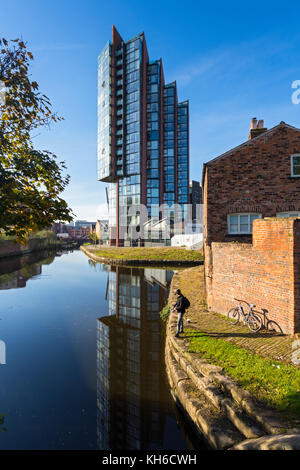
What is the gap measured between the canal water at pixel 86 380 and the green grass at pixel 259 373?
1428 millimetres

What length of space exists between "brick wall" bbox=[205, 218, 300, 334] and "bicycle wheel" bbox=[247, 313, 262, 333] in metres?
0.28

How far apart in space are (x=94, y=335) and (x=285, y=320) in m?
6.86

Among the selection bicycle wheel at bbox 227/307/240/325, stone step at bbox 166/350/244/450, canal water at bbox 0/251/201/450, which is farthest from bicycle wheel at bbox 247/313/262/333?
canal water at bbox 0/251/201/450

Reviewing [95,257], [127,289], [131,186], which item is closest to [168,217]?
[131,186]

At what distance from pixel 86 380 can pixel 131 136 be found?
167ft

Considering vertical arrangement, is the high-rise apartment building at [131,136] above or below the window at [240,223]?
above

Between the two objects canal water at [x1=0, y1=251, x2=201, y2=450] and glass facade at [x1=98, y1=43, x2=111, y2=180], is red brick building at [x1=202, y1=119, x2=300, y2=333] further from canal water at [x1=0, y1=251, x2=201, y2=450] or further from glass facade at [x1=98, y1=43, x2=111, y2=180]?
glass facade at [x1=98, y1=43, x2=111, y2=180]

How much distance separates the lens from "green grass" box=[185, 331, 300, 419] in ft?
13.6

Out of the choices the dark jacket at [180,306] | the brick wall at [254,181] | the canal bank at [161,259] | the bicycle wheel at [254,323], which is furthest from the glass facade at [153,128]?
the bicycle wheel at [254,323]

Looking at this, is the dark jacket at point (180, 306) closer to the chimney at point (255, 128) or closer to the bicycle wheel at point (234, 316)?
the bicycle wheel at point (234, 316)

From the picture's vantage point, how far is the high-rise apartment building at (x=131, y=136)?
49.9 m

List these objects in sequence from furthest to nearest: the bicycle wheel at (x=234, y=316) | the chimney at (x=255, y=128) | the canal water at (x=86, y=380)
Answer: the chimney at (x=255, y=128)
the bicycle wheel at (x=234, y=316)
the canal water at (x=86, y=380)

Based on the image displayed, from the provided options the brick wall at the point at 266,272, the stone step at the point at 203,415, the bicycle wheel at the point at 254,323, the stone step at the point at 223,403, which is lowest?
A: the stone step at the point at 203,415

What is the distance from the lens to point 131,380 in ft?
20.9
